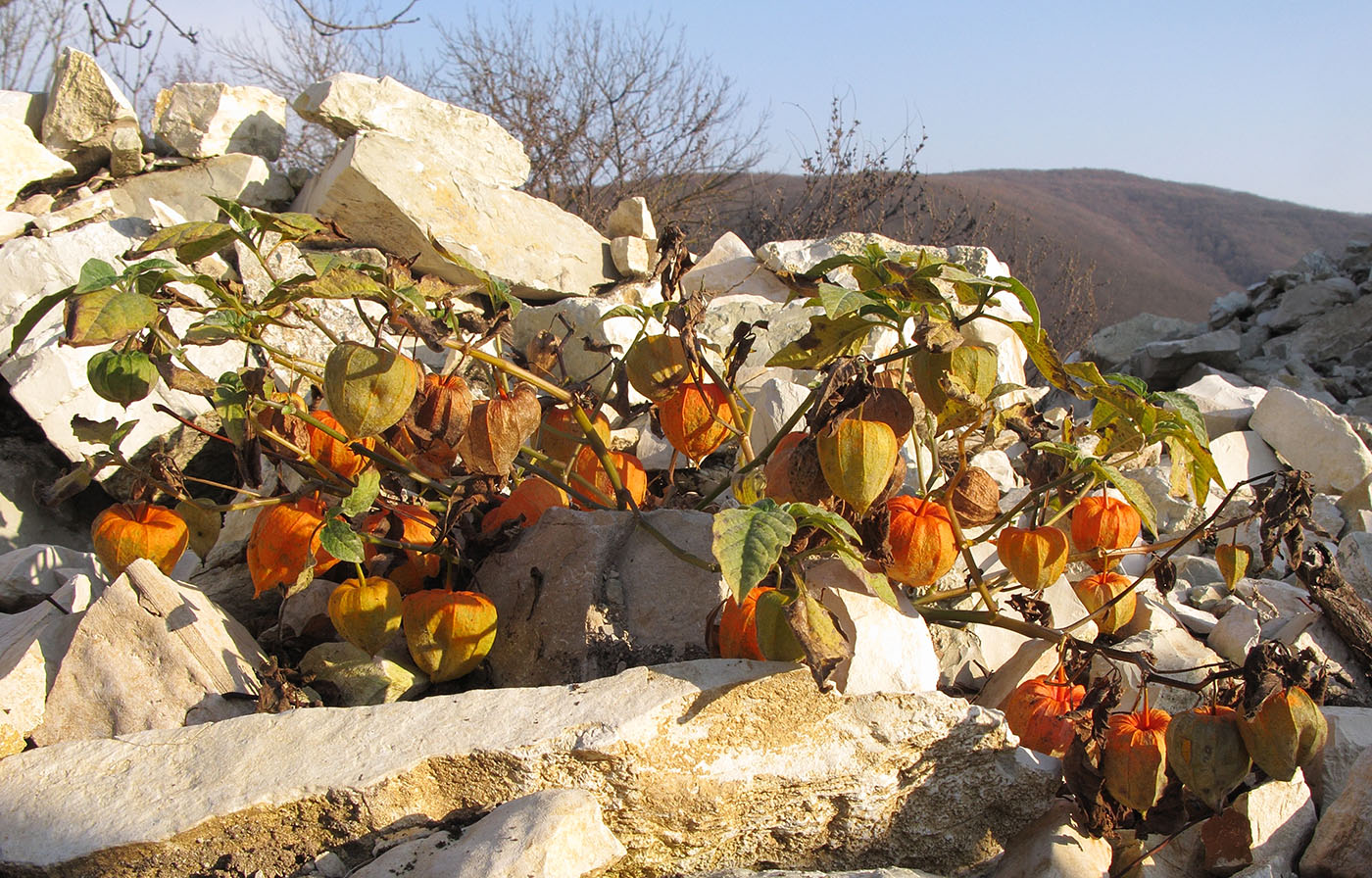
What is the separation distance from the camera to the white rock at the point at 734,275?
3.84m

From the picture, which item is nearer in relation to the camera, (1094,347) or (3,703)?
(3,703)

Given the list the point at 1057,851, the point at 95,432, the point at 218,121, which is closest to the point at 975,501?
the point at 1057,851

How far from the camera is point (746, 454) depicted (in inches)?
72.9

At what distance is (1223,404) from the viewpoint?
363 cm

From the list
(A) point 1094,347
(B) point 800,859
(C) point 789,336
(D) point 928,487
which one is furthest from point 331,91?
(A) point 1094,347

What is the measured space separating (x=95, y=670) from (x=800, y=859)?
45.9 inches

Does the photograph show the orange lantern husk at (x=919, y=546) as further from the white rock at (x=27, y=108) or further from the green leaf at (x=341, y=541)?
the white rock at (x=27, y=108)

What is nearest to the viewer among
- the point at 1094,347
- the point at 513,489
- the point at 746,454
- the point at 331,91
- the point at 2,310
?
the point at 746,454

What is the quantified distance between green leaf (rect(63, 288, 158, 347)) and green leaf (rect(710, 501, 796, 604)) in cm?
84

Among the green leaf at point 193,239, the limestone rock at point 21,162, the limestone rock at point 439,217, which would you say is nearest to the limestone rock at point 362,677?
the green leaf at point 193,239

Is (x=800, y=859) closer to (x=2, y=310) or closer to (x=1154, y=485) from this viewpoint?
(x=1154, y=485)

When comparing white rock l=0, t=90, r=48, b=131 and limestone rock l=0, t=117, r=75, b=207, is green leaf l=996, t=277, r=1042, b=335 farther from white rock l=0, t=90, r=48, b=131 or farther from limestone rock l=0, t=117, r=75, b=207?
white rock l=0, t=90, r=48, b=131

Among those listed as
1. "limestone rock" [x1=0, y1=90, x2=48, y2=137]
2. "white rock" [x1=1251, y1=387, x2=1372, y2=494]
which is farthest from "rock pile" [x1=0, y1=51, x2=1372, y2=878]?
"limestone rock" [x1=0, y1=90, x2=48, y2=137]

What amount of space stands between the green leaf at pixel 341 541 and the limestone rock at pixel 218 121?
330 centimetres
